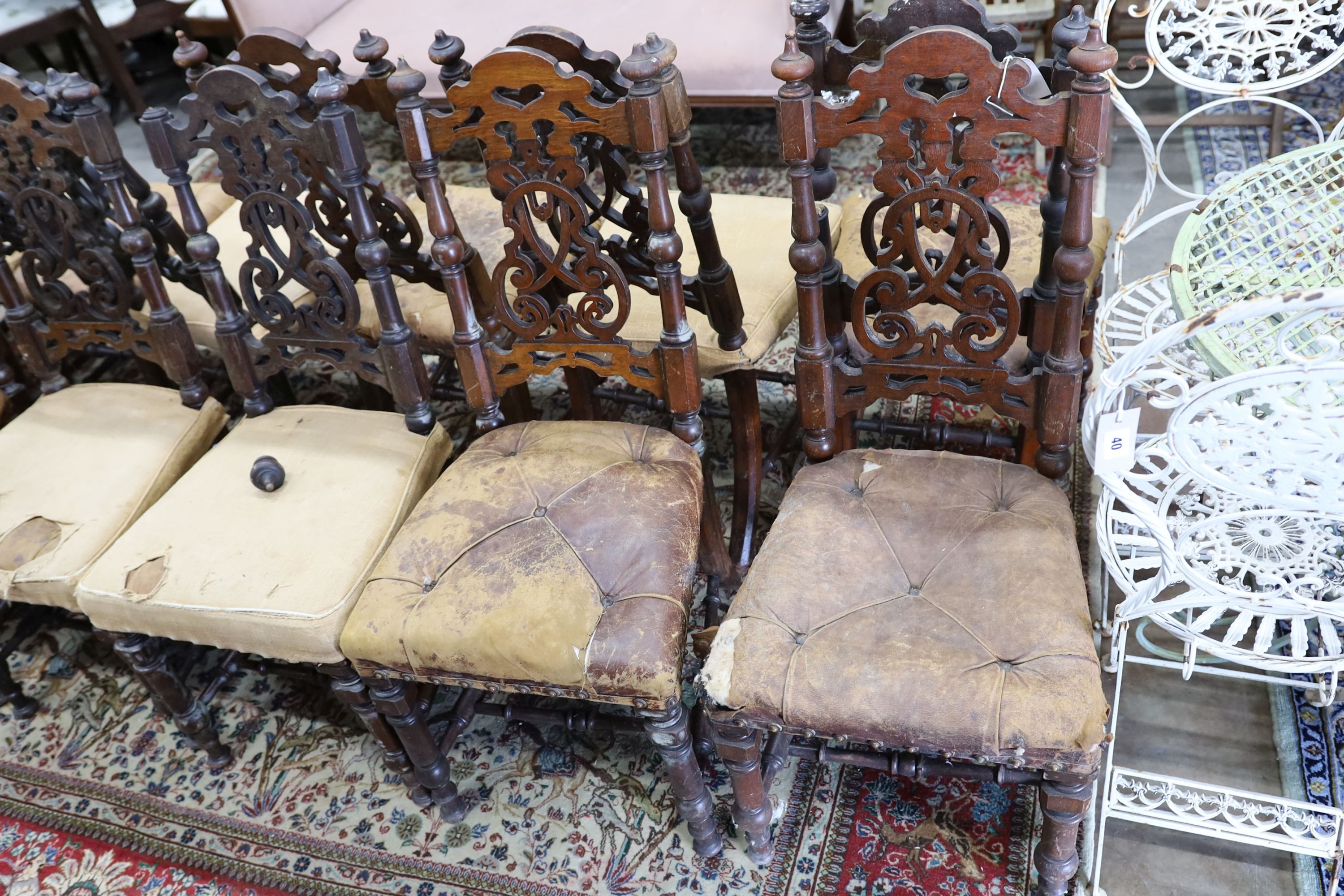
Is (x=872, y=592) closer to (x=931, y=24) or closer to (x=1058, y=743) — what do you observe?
(x=1058, y=743)

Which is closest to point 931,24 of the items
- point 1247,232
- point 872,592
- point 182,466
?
point 1247,232

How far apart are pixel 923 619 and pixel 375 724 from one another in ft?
3.48

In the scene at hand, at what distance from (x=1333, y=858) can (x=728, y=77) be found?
2.54 meters

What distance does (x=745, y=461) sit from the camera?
7.80 feet

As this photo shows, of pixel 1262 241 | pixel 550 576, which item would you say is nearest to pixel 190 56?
pixel 550 576

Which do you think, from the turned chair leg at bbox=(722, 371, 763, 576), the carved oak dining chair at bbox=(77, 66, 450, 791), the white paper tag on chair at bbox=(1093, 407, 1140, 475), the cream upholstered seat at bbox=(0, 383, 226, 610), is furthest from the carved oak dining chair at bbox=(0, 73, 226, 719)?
the white paper tag on chair at bbox=(1093, 407, 1140, 475)

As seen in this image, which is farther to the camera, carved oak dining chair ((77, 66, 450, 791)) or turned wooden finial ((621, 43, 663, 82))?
carved oak dining chair ((77, 66, 450, 791))

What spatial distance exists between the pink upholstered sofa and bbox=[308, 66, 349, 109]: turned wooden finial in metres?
1.64

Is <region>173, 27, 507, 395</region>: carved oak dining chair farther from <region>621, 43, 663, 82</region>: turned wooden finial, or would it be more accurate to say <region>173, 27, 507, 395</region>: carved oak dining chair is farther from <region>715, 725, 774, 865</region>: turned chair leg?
<region>715, 725, 774, 865</region>: turned chair leg

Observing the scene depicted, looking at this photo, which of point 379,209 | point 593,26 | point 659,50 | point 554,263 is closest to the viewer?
point 659,50

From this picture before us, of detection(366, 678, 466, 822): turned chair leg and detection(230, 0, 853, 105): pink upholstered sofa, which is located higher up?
detection(230, 0, 853, 105): pink upholstered sofa

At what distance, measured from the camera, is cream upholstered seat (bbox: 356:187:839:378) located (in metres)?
2.11

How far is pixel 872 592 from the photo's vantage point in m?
1.69

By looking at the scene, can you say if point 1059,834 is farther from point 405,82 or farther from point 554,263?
point 405,82
